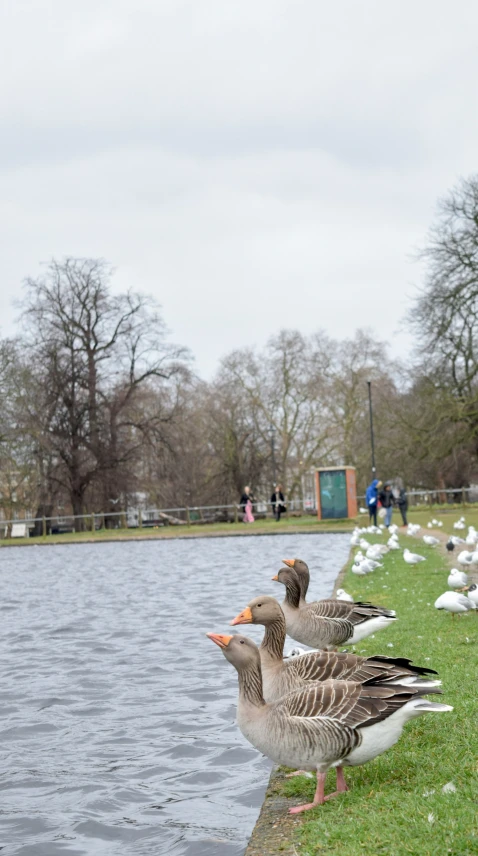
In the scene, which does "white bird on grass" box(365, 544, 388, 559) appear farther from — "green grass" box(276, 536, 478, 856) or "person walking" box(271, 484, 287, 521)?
"person walking" box(271, 484, 287, 521)

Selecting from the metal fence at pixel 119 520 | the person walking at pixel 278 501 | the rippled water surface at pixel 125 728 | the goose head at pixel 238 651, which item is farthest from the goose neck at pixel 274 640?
the metal fence at pixel 119 520

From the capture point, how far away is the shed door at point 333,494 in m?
44.2

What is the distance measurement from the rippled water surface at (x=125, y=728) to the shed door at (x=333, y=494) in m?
24.0

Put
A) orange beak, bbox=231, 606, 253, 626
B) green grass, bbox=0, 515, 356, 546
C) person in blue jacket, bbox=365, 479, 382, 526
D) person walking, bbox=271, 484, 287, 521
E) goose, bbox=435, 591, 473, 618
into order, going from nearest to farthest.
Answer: orange beak, bbox=231, 606, 253, 626 < goose, bbox=435, 591, 473, 618 < person in blue jacket, bbox=365, 479, 382, 526 < green grass, bbox=0, 515, 356, 546 < person walking, bbox=271, 484, 287, 521

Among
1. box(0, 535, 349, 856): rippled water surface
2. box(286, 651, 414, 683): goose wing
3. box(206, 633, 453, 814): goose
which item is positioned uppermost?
box(286, 651, 414, 683): goose wing

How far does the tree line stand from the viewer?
4272 cm

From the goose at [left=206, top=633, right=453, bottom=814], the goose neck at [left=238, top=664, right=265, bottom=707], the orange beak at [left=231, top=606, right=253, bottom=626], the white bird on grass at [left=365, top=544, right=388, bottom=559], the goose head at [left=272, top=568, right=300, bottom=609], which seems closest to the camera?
the goose at [left=206, top=633, right=453, bottom=814]

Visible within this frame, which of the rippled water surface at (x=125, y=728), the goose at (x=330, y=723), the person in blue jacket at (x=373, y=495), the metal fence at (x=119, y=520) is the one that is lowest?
the rippled water surface at (x=125, y=728)

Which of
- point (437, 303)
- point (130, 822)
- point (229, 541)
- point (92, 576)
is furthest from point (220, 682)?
point (437, 303)

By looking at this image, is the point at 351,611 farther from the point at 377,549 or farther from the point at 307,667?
the point at 377,549

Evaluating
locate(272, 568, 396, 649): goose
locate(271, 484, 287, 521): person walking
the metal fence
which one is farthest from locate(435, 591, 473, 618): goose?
the metal fence

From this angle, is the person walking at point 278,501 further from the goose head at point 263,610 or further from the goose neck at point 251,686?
the goose neck at point 251,686

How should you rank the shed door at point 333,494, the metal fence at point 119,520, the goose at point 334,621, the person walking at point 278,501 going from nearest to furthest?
1. the goose at point 334,621
2. the shed door at point 333,494
3. the person walking at point 278,501
4. the metal fence at point 119,520

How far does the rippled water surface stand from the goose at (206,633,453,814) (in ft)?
2.36
